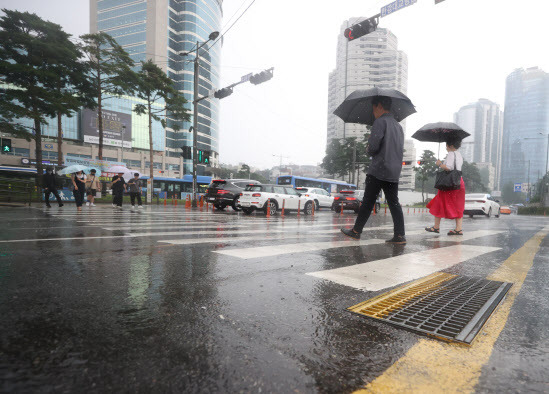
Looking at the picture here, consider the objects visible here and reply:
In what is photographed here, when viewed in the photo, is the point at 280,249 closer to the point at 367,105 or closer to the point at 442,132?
the point at 367,105

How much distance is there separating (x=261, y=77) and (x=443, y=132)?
1071 centimetres

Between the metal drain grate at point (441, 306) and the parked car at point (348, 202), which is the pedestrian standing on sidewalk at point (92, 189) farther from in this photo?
the metal drain grate at point (441, 306)

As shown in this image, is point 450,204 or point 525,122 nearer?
point 450,204

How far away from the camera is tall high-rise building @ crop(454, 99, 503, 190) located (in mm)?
137750

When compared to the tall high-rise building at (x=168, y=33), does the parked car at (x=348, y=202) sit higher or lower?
lower

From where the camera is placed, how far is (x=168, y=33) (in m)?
88.7

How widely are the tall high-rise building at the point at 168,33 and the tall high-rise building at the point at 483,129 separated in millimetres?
112698

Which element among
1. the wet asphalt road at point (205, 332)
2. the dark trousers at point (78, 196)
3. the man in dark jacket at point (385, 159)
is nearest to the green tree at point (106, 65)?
the dark trousers at point (78, 196)

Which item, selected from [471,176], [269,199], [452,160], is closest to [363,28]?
[269,199]

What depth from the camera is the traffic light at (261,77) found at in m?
15.2

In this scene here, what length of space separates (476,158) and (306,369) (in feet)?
595

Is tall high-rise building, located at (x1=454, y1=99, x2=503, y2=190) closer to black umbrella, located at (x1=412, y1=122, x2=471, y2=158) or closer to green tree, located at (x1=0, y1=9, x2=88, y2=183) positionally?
green tree, located at (x1=0, y1=9, x2=88, y2=183)

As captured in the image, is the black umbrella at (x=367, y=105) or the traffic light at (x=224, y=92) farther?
the traffic light at (x=224, y=92)

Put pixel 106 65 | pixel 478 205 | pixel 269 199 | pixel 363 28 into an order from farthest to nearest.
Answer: pixel 106 65 < pixel 478 205 < pixel 269 199 < pixel 363 28
